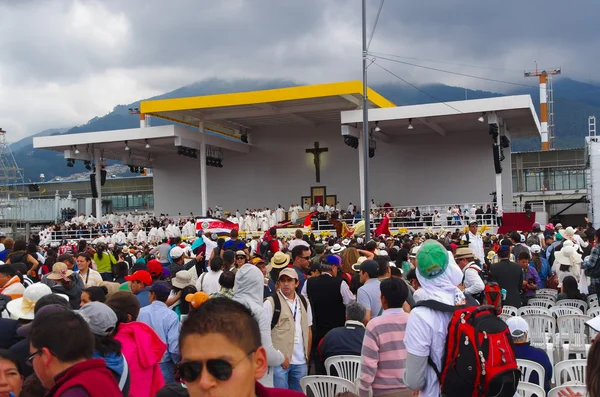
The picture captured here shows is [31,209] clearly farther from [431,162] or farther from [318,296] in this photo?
[318,296]

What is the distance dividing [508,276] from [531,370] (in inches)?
144

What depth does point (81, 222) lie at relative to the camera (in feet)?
117

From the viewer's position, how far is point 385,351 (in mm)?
4418

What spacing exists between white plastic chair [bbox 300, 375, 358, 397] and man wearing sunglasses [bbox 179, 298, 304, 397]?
111 inches

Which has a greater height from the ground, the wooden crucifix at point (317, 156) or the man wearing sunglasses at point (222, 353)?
the wooden crucifix at point (317, 156)

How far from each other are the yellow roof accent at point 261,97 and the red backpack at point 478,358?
89.3 feet

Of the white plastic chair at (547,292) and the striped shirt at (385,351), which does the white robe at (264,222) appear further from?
the striped shirt at (385,351)

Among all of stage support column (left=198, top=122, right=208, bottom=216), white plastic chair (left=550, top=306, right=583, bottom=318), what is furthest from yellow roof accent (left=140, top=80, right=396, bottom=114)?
white plastic chair (left=550, top=306, right=583, bottom=318)

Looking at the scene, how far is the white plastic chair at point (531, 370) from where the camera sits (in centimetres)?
456

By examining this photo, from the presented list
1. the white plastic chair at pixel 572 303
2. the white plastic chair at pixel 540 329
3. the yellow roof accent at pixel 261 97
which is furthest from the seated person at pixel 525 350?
the yellow roof accent at pixel 261 97

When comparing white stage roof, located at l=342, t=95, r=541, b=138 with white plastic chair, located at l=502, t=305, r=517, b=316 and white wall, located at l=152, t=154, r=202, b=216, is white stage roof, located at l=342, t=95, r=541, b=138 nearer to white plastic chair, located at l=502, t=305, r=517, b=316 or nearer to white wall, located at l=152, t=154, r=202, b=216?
white wall, located at l=152, t=154, r=202, b=216

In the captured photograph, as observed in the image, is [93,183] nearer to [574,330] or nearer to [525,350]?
[574,330]

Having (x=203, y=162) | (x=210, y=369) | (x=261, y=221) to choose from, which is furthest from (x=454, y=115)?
(x=210, y=369)

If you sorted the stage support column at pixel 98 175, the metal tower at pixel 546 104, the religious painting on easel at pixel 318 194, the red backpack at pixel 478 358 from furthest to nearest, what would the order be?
the metal tower at pixel 546 104 → the religious painting on easel at pixel 318 194 → the stage support column at pixel 98 175 → the red backpack at pixel 478 358
